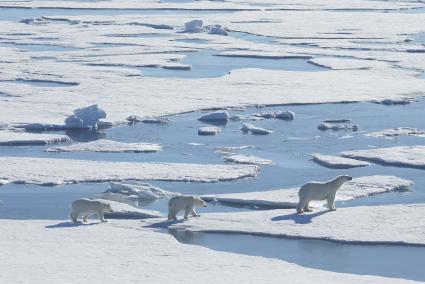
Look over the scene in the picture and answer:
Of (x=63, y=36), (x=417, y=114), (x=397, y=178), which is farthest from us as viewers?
(x=63, y=36)

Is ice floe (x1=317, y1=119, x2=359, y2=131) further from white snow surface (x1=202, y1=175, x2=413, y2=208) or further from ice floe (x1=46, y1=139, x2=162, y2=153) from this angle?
white snow surface (x1=202, y1=175, x2=413, y2=208)

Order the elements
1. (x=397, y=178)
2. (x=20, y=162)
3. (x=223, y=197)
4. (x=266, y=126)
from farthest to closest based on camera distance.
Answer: (x=266, y=126) < (x=20, y=162) < (x=397, y=178) < (x=223, y=197)

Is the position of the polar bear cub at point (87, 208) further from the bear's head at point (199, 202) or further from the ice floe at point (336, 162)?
the ice floe at point (336, 162)

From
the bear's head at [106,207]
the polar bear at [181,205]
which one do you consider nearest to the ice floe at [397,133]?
the polar bear at [181,205]

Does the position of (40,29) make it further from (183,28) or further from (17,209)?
(17,209)

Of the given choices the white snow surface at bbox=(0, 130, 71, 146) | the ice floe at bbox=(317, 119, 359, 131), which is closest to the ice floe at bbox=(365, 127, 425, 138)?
the ice floe at bbox=(317, 119, 359, 131)

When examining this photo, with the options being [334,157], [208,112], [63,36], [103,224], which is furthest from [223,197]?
[63,36]
